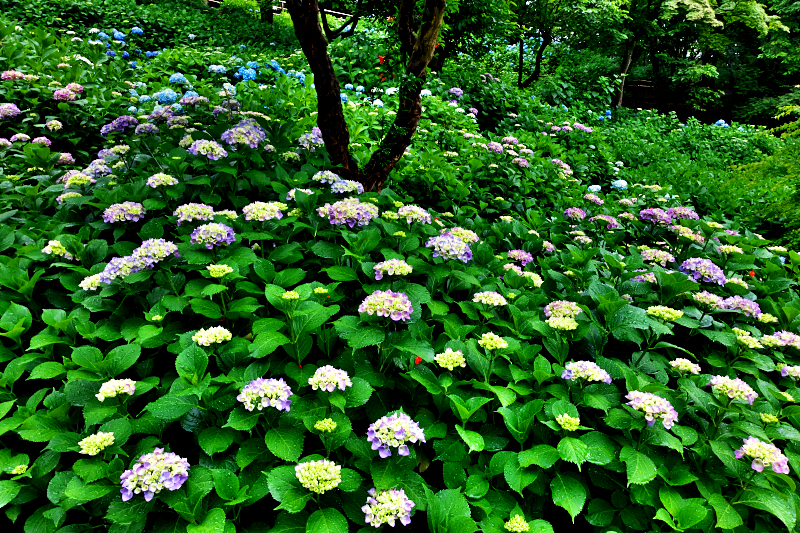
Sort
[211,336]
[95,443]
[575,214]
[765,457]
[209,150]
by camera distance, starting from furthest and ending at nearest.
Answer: [575,214] < [209,150] < [211,336] < [765,457] < [95,443]

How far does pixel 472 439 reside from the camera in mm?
1545

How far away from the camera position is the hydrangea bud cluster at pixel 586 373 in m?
1.68

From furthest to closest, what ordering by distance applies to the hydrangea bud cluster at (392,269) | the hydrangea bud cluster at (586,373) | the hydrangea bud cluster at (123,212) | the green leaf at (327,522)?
the hydrangea bud cluster at (123,212) < the hydrangea bud cluster at (392,269) < the hydrangea bud cluster at (586,373) < the green leaf at (327,522)

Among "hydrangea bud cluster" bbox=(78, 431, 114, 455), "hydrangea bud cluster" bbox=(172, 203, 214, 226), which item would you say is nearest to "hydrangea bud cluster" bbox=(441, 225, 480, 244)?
"hydrangea bud cluster" bbox=(172, 203, 214, 226)

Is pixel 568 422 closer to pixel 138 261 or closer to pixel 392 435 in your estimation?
pixel 392 435

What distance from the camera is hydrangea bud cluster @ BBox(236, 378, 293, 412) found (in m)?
1.43

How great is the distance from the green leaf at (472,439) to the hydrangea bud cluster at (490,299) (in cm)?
67

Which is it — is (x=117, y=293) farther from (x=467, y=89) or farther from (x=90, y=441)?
(x=467, y=89)

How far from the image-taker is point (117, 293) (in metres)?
2.05

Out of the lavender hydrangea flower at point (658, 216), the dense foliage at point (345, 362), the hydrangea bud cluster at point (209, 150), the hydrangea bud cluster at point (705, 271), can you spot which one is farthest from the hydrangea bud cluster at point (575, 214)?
the hydrangea bud cluster at point (209, 150)

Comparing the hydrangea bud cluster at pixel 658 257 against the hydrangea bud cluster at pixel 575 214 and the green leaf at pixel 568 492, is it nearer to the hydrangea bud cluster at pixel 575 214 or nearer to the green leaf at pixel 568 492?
the hydrangea bud cluster at pixel 575 214

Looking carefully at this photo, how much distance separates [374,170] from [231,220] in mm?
1423

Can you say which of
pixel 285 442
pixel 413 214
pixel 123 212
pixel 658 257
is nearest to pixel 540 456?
pixel 285 442

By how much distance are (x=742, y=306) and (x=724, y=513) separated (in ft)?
4.46
